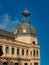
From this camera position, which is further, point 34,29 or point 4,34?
point 34,29

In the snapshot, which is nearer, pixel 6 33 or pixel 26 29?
pixel 6 33

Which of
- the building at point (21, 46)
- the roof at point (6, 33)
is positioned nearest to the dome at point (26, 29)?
the building at point (21, 46)

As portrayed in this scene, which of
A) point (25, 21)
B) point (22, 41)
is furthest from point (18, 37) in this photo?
point (25, 21)

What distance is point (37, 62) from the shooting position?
275 feet

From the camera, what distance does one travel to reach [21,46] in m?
80.0

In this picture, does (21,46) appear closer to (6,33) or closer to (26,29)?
(6,33)

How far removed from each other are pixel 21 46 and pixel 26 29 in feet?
31.9

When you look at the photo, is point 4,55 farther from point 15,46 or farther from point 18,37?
point 18,37

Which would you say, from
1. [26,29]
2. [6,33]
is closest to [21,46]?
[6,33]

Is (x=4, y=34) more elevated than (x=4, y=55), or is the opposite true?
(x=4, y=34)

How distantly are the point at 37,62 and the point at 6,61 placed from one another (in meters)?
14.5

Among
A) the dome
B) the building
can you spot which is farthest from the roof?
the dome

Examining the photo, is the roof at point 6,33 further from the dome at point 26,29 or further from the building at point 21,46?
the dome at point 26,29

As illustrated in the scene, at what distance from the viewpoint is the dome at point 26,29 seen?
86.8 meters
